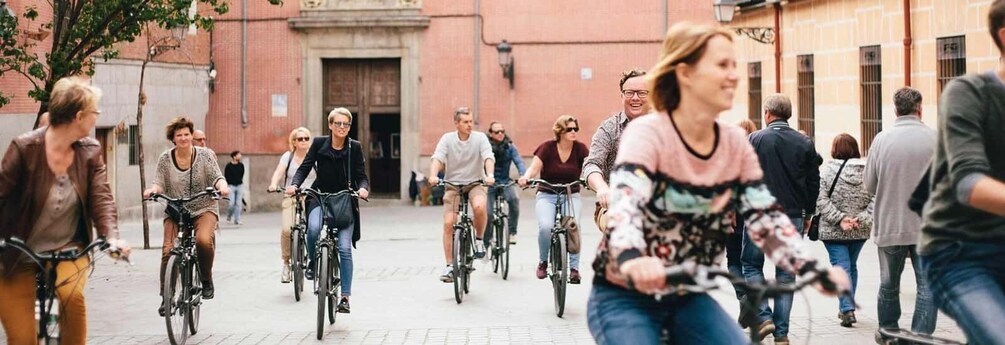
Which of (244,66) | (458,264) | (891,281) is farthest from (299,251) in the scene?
(244,66)

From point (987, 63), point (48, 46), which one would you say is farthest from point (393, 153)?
point (987, 63)

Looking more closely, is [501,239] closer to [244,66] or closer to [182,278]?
[182,278]

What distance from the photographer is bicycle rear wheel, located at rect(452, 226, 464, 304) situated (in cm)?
1241

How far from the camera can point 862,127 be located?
67.2 feet

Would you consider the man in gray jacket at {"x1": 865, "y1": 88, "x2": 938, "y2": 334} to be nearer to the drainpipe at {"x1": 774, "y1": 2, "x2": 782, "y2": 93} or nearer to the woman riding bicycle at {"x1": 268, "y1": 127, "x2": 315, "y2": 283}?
the woman riding bicycle at {"x1": 268, "y1": 127, "x2": 315, "y2": 283}

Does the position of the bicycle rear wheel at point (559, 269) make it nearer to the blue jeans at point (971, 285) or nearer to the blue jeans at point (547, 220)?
the blue jeans at point (547, 220)

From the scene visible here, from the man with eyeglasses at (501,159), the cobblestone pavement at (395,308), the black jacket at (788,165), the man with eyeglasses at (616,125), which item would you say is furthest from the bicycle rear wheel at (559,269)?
the man with eyeglasses at (501,159)

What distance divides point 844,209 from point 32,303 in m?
6.22

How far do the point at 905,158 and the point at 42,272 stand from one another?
4964mm

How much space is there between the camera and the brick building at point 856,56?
669 inches

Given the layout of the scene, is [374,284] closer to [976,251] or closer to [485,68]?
[976,251]

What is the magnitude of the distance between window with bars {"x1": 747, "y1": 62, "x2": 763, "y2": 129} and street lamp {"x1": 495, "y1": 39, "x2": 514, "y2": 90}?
276 inches

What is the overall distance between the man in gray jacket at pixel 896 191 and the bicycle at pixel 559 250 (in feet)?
9.41

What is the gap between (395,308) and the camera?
12.2 metres
